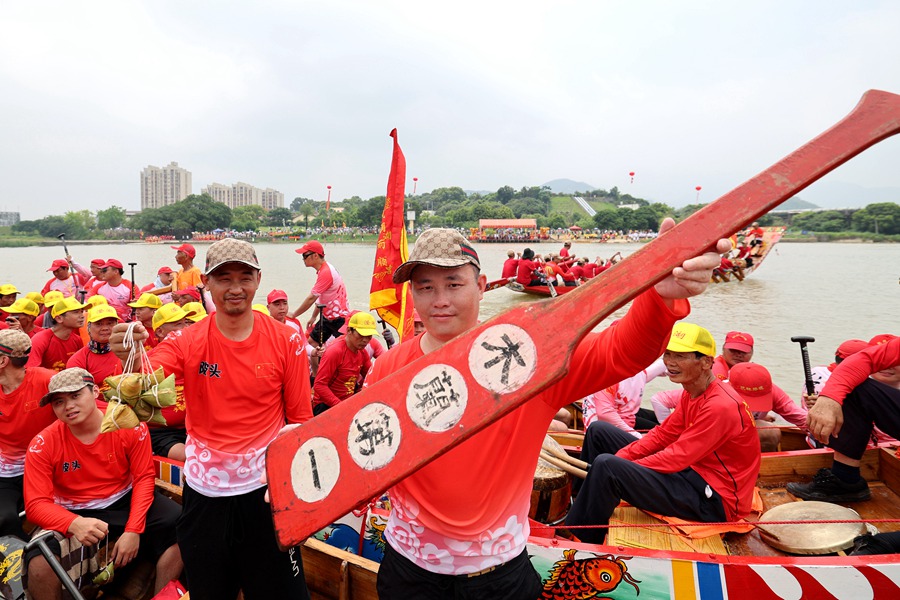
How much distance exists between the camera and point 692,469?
10.1 feet

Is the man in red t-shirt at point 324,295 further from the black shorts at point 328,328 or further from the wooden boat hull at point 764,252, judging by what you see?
the wooden boat hull at point 764,252

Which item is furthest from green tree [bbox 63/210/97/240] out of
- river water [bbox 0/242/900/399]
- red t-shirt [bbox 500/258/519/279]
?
red t-shirt [bbox 500/258/519/279]

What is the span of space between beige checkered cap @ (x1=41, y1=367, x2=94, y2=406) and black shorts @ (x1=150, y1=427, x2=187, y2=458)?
54.2 inches

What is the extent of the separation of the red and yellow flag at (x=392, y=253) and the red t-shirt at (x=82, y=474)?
2.33 metres

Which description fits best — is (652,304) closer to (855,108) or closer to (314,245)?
(855,108)

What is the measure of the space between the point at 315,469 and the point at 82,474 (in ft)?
8.27

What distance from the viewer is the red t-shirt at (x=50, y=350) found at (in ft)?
17.4

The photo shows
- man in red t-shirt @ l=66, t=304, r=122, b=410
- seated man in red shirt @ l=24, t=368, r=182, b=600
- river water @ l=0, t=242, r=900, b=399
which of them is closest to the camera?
seated man in red shirt @ l=24, t=368, r=182, b=600

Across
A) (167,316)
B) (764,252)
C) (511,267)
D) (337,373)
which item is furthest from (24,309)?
(764,252)

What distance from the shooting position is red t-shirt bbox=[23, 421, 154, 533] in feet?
9.38

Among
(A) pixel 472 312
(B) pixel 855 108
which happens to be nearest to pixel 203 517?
(A) pixel 472 312

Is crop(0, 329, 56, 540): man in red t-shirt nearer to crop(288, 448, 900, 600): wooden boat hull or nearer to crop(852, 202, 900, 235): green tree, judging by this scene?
crop(288, 448, 900, 600): wooden boat hull

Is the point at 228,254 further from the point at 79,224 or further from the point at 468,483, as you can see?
the point at 79,224

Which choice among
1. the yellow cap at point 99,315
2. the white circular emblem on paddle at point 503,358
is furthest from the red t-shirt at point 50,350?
the white circular emblem on paddle at point 503,358
